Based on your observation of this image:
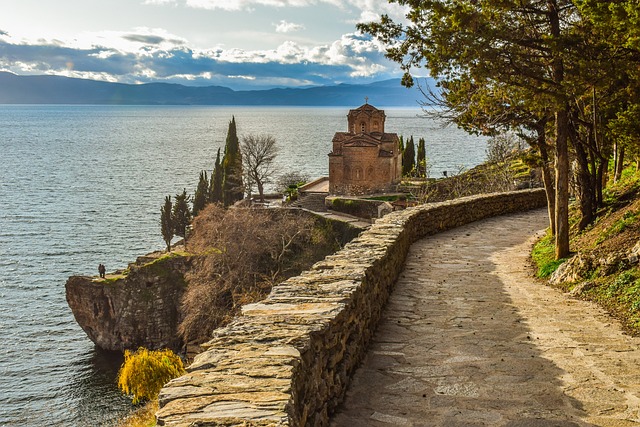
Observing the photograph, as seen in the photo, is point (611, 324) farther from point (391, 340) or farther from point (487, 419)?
point (487, 419)

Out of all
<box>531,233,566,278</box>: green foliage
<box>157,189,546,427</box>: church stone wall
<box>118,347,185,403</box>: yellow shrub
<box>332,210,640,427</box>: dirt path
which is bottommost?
<box>118,347,185,403</box>: yellow shrub

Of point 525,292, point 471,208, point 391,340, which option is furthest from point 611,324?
point 471,208

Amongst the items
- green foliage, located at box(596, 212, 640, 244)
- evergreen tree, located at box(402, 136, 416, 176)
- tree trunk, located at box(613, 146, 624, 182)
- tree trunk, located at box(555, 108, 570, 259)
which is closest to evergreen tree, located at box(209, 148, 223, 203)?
evergreen tree, located at box(402, 136, 416, 176)

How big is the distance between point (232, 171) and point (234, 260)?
24.9m

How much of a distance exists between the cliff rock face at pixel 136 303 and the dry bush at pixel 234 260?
83.0 inches

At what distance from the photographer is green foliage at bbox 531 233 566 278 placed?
514 inches

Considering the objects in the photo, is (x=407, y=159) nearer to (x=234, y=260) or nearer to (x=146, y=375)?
(x=234, y=260)

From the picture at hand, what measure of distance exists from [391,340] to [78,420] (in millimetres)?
28371

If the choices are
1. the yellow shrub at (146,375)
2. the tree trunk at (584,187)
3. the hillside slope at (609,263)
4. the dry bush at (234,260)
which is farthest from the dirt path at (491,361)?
the dry bush at (234,260)

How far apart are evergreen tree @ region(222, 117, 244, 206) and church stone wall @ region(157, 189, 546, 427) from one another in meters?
57.3

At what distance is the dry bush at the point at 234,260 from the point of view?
40094 millimetres

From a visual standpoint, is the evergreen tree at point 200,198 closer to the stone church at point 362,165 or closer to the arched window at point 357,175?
the stone church at point 362,165

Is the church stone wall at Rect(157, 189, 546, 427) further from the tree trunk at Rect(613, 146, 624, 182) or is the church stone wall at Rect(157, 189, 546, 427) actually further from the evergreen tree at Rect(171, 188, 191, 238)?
the evergreen tree at Rect(171, 188, 191, 238)

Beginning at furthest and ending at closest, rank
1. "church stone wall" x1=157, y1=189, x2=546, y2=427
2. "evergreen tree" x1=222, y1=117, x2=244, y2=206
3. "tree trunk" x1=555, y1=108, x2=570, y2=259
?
"evergreen tree" x1=222, y1=117, x2=244, y2=206, "tree trunk" x1=555, y1=108, x2=570, y2=259, "church stone wall" x1=157, y1=189, x2=546, y2=427
